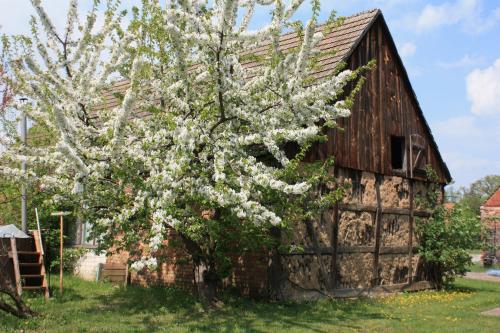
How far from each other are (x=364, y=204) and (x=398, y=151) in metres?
3.63

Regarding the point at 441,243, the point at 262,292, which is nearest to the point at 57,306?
the point at 262,292

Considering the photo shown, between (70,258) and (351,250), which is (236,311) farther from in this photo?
(70,258)

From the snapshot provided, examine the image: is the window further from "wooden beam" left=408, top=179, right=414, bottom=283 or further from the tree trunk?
the tree trunk

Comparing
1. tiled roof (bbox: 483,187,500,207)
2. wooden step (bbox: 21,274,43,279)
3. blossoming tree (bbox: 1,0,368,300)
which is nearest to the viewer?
blossoming tree (bbox: 1,0,368,300)

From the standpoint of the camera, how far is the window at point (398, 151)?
15719mm

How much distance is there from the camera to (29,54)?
8383 mm

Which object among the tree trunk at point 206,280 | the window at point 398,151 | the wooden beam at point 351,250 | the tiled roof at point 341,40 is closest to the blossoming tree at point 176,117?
the tree trunk at point 206,280

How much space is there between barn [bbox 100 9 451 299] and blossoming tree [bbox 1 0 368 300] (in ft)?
8.13

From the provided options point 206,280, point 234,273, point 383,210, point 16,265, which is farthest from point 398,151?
point 16,265

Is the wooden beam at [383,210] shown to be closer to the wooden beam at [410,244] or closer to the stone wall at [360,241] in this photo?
the stone wall at [360,241]

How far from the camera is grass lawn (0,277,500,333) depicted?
8.52 metres

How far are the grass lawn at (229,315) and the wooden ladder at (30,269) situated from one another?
380mm

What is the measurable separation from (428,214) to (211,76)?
10.6 metres

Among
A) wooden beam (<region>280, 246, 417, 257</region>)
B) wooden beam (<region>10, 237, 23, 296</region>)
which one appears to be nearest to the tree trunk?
wooden beam (<region>280, 246, 417, 257</region>)
